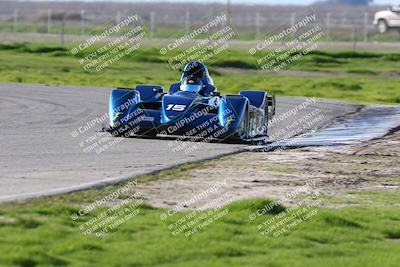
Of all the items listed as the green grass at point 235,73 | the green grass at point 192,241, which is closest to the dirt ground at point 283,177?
the green grass at point 192,241

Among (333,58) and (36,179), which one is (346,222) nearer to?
(36,179)

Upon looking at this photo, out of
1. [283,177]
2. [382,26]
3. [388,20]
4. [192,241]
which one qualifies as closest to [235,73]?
[283,177]

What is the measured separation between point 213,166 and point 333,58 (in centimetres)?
3372

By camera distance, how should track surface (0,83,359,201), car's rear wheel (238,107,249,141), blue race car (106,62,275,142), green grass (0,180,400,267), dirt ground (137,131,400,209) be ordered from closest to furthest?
green grass (0,180,400,267) → dirt ground (137,131,400,209) → track surface (0,83,359,201) → blue race car (106,62,275,142) → car's rear wheel (238,107,249,141)

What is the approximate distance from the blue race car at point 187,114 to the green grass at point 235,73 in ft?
44.1

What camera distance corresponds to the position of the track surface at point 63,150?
482 inches

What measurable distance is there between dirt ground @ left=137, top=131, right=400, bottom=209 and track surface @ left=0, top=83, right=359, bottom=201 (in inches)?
21.3

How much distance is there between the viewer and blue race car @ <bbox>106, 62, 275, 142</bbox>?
1731 cm

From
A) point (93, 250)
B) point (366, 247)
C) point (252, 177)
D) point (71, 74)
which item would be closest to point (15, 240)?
point (93, 250)

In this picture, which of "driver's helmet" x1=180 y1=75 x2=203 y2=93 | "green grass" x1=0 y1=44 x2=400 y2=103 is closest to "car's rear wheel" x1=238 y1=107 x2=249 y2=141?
"driver's helmet" x1=180 y1=75 x2=203 y2=93

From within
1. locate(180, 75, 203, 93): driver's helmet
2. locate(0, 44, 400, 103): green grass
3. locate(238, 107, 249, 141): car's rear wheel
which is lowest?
locate(0, 44, 400, 103): green grass

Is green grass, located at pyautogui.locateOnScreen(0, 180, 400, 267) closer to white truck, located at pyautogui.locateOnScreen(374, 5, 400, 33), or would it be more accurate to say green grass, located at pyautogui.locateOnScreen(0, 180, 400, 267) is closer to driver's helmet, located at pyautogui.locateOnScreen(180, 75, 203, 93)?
driver's helmet, located at pyautogui.locateOnScreen(180, 75, 203, 93)

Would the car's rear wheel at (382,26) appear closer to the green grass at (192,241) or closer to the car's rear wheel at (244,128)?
the car's rear wheel at (244,128)

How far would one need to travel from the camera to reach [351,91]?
3456 cm
